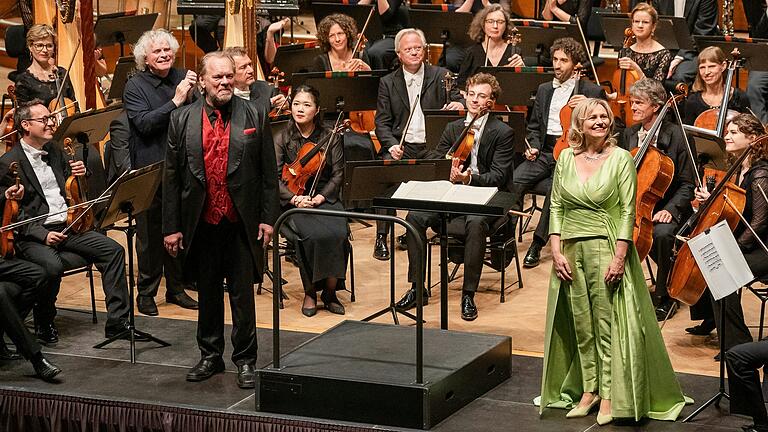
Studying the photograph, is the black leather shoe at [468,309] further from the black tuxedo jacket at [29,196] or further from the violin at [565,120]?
the black tuxedo jacket at [29,196]

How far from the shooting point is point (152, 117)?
6.57 meters

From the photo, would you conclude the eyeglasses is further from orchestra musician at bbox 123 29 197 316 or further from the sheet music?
the sheet music

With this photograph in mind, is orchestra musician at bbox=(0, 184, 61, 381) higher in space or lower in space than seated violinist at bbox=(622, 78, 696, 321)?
lower

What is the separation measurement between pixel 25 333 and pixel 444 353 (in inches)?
74.2

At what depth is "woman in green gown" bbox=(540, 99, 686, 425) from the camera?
16.5 ft

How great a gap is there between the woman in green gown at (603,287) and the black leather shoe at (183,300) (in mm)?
2469

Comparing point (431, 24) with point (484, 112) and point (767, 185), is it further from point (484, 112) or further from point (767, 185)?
point (767, 185)

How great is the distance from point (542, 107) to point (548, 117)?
0.23 ft

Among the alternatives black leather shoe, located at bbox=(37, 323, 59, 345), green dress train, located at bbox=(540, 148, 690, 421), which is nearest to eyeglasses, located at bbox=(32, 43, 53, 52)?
black leather shoe, located at bbox=(37, 323, 59, 345)

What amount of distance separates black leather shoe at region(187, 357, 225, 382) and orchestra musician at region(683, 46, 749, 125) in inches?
131

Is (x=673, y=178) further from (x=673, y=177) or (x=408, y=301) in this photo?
(x=408, y=301)

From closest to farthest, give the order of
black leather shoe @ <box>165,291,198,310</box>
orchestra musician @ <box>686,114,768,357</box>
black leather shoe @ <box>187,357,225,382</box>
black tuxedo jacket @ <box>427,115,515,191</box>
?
black leather shoe @ <box>187,357,225,382</box>
orchestra musician @ <box>686,114,768,357</box>
black leather shoe @ <box>165,291,198,310</box>
black tuxedo jacket @ <box>427,115,515,191</box>

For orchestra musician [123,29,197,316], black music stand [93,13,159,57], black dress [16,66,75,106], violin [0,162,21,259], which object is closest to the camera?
violin [0,162,21,259]

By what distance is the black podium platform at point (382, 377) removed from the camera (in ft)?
16.6
